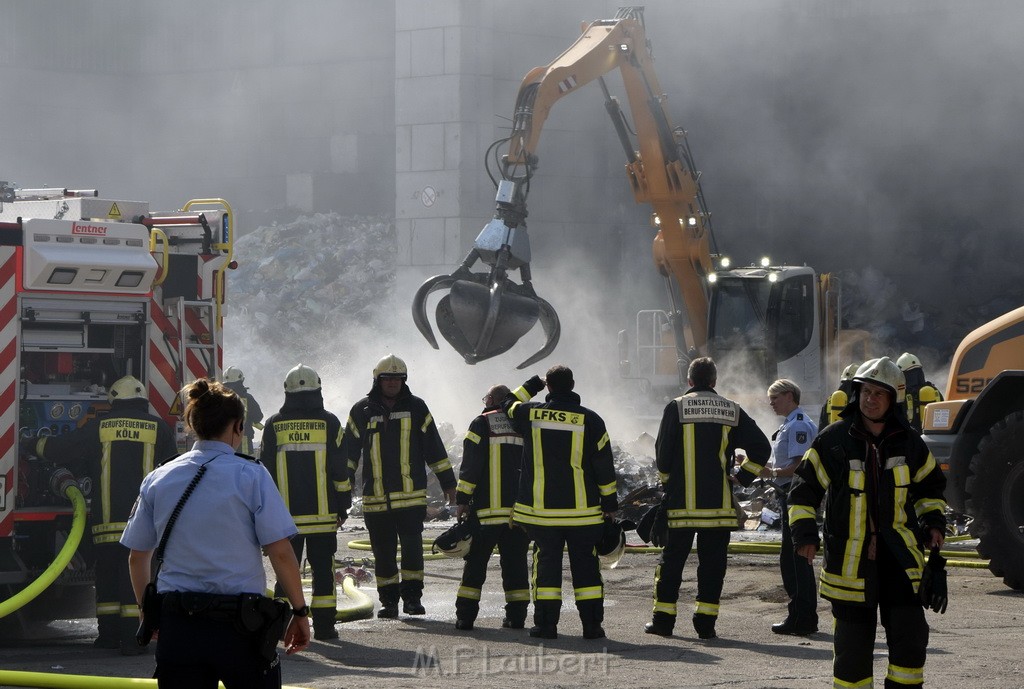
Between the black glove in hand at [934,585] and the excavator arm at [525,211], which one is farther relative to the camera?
the excavator arm at [525,211]

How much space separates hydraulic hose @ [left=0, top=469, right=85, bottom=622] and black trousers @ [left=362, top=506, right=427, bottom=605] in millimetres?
1885

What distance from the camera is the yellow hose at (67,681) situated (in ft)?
20.4

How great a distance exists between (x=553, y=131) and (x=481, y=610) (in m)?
18.7

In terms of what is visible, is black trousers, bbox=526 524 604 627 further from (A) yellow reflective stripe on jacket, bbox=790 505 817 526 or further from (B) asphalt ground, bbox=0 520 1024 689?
(A) yellow reflective stripe on jacket, bbox=790 505 817 526

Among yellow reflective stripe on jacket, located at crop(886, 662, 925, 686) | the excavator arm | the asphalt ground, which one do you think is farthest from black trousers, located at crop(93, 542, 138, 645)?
the excavator arm

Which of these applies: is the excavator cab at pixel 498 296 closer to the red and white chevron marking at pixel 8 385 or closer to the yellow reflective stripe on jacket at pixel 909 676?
the red and white chevron marking at pixel 8 385

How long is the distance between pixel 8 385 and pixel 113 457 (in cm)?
71

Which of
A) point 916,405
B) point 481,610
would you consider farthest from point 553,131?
point 481,610

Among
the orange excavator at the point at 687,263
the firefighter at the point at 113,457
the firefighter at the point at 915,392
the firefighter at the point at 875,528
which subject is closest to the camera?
the firefighter at the point at 875,528

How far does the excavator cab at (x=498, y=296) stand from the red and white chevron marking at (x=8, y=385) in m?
5.60

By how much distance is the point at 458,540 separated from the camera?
9.20 m

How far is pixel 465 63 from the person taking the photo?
88.0 ft

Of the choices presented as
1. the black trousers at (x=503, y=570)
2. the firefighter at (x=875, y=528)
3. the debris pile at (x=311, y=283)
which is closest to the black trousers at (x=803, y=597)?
the black trousers at (x=503, y=570)

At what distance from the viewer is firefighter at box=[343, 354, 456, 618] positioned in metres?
9.56
